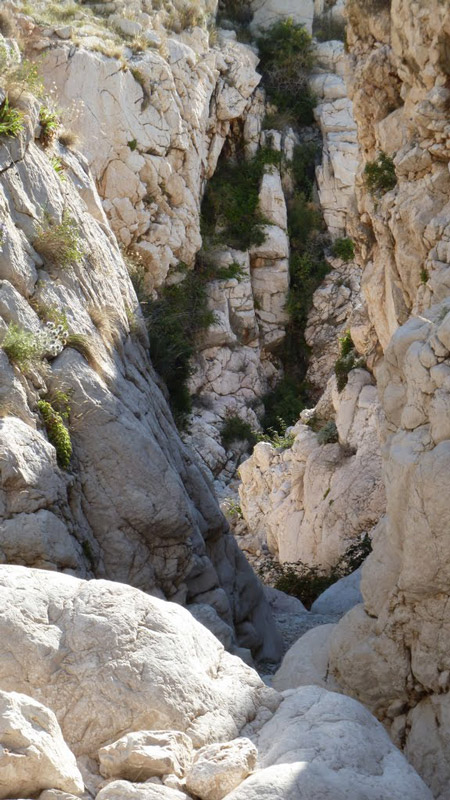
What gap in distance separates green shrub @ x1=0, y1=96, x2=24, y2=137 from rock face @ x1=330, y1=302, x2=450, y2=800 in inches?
220

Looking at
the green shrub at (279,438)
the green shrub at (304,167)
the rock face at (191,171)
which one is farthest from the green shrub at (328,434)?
the green shrub at (304,167)

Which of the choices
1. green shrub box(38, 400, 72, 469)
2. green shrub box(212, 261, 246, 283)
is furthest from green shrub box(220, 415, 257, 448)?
green shrub box(38, 400, 72, 469)

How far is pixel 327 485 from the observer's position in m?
21.6

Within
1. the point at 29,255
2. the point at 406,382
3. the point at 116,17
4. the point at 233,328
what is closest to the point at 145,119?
the point at 116,17

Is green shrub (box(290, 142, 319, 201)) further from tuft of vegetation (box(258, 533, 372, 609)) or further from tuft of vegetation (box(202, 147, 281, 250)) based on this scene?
tuft of vegetation (box(258, 533, 372, 609))

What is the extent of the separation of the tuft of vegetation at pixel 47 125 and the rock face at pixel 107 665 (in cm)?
802

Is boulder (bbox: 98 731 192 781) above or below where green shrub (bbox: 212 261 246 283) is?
below

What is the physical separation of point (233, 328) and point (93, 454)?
22.1 m

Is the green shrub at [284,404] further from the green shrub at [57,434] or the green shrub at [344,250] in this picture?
the green shrub at [57,434]

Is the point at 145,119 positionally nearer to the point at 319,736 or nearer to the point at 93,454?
the point at 93,454

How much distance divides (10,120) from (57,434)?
4.31 metres

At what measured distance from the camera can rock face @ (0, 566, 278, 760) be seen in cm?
555

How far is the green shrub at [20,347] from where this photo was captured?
9562 millimetres

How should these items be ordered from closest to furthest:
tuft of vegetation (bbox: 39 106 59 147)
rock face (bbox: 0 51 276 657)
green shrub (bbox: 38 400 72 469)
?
rock face (bbox: 0 51 276 657) → green shrub (bbox: 38 400 72 469) → tuft of vegetation (bbox: 39 106 59 147)
